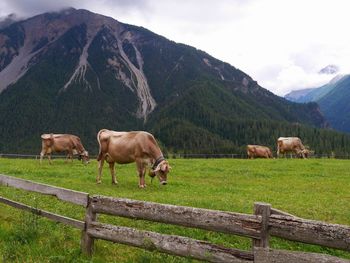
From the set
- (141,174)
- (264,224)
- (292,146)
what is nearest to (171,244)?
(264,224)

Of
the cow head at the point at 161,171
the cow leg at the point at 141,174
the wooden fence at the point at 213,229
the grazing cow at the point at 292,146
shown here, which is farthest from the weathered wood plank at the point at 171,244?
the grazing cow at the point at 292,146

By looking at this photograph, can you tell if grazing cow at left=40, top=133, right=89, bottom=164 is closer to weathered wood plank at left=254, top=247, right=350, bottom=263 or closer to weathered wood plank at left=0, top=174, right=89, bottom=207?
weathered wood plank at left=0, top=174, right=89, bottom=207

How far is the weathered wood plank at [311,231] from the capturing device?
7.43m

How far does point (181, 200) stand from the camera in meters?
18.8

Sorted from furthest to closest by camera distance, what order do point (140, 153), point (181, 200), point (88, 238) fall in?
point (140, 153), point (181, 200), point (88, 238)

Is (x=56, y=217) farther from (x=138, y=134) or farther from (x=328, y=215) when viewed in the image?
(x=138, y=134)

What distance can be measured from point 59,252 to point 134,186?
12965 mm

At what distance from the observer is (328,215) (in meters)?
16.9

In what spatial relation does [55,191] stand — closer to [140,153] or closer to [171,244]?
[171,244]

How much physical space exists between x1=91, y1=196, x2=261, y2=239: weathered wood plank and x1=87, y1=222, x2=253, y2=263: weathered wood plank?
0.35m

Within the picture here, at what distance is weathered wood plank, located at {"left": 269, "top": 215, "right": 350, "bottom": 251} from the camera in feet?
24.4

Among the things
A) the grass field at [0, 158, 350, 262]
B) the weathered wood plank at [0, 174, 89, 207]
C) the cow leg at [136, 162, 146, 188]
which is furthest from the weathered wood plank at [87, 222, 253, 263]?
the cow leg at [136, 162, 146, 188]

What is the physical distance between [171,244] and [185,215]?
755mm

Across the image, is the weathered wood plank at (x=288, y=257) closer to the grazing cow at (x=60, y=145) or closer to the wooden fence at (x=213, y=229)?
the wooden fence at (x=213, y=229)
